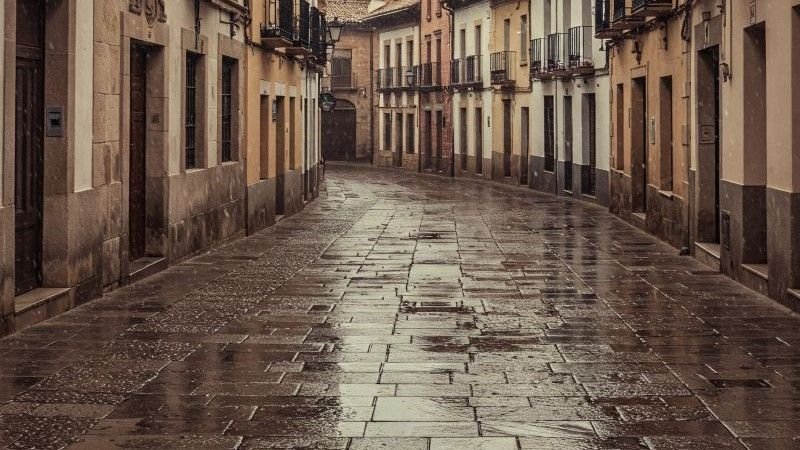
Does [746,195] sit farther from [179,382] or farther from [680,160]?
[179,382]

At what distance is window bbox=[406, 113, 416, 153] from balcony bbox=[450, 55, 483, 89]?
237 inches

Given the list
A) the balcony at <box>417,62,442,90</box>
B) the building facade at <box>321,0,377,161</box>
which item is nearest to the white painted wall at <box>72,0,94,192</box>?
the balcony at <box>417,62,442,90</box>

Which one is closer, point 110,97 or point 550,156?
point 110,97

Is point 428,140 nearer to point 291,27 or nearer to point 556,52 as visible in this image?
point 556,52

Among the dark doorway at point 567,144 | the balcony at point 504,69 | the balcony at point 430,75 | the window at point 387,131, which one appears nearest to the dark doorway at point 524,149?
the balcony at point 504,69

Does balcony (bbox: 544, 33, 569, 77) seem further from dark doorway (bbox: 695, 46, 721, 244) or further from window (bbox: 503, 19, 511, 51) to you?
dark doorway (bbox: 695, 46, 721, 244)

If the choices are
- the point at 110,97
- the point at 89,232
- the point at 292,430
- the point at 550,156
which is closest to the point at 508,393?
the point at 292,430

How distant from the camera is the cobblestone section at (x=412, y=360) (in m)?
6.33

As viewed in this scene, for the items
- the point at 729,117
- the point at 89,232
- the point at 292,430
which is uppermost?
the point at 729,117

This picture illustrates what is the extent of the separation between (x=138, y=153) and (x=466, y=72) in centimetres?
2868

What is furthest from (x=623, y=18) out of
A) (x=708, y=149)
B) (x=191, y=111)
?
(x=191, y=111)

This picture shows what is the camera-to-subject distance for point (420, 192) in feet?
110

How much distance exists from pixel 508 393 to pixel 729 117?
7.39 m

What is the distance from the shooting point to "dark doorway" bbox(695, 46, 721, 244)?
15375mm
